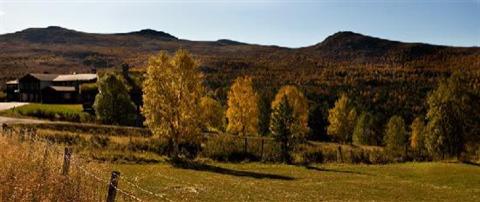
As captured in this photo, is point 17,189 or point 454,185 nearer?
point 17,189

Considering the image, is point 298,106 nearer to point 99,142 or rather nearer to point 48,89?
point 99,142

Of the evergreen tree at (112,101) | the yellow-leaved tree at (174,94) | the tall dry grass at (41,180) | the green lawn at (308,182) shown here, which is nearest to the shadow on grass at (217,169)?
the green lawn at (308,182)

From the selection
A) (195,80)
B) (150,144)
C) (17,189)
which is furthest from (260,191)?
(150,144)

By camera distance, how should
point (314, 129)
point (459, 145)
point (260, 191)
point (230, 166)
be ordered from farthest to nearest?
1. point (314, 129)
2. point (459, 145)
3. point (230, 166)
4. point (260, 191)

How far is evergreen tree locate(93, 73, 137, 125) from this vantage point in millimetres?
89875

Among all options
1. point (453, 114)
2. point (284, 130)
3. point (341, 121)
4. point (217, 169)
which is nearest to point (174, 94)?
point (217, 169)

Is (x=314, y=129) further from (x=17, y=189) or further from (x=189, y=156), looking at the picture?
(x=17, y=189)

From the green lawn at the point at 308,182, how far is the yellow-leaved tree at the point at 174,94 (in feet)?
19.3

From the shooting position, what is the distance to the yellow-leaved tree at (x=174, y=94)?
176 feet

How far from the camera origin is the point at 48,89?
5027 inches

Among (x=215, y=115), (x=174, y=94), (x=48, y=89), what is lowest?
(x=215, y=115)

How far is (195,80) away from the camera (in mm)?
54156

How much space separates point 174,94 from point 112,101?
130ft

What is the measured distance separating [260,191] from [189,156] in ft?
82.8
